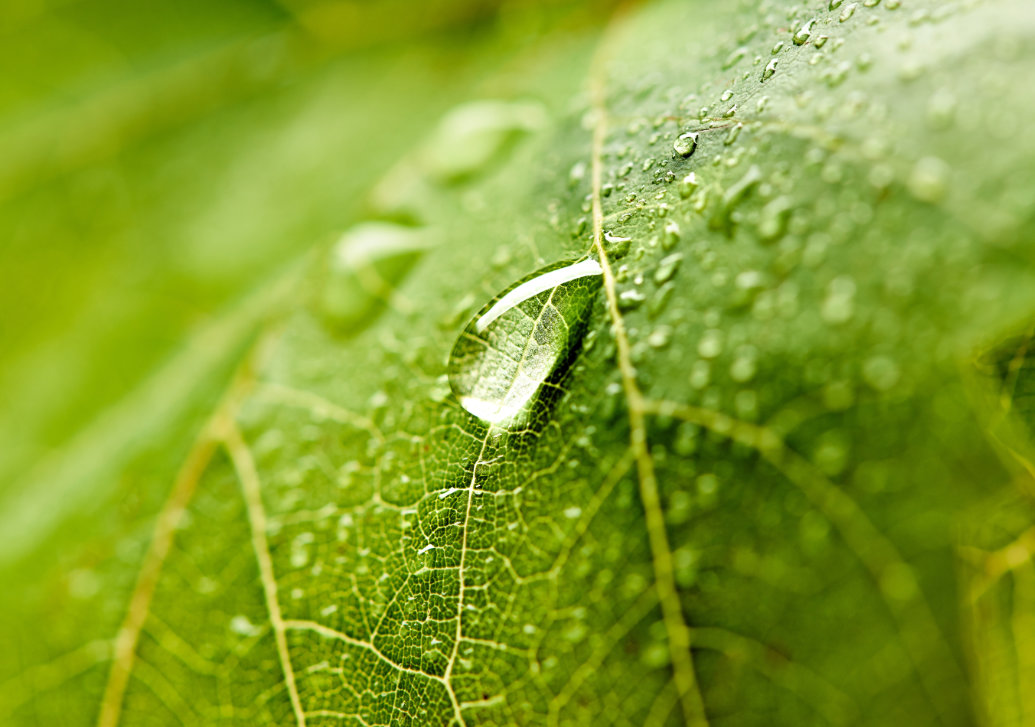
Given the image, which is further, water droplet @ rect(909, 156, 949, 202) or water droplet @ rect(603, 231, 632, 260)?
water droplet @ rect(603, 231, 632, 260)

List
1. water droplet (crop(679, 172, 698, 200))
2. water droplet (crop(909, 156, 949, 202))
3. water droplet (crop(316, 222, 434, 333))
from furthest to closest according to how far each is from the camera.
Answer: water droplet (crop(316, 222, 434, 333)), water droplet (crop(679, 172, 698, 200)), water droplet (crop(909, 156, 949, 202))

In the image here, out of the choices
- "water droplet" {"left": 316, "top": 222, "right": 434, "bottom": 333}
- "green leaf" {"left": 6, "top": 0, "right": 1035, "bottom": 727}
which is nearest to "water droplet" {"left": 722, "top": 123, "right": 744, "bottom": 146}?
"green leaf" {"left": 6, "top": 0, "right": 1035, "bottom": 727}

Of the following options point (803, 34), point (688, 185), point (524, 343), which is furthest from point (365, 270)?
point (803, 34)

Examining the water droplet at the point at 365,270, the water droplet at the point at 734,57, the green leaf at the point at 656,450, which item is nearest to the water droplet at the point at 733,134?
the green leaf at the point at 656,450

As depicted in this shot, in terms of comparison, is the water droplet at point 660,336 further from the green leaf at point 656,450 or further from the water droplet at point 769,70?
the water droplet at point 769,70

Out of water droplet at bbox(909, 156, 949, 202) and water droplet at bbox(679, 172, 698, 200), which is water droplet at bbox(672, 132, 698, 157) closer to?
water droplet at bbox(679, 172, 698, 200)

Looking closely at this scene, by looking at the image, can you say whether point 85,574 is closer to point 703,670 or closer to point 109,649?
point 109,649

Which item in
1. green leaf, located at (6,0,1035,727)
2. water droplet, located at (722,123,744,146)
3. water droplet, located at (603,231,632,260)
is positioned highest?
water droplet, located at (722,123,744,146)

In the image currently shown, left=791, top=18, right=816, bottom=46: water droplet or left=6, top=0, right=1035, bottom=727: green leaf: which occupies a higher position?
left=791, top=18, right=816, bottom=46: water droplet
